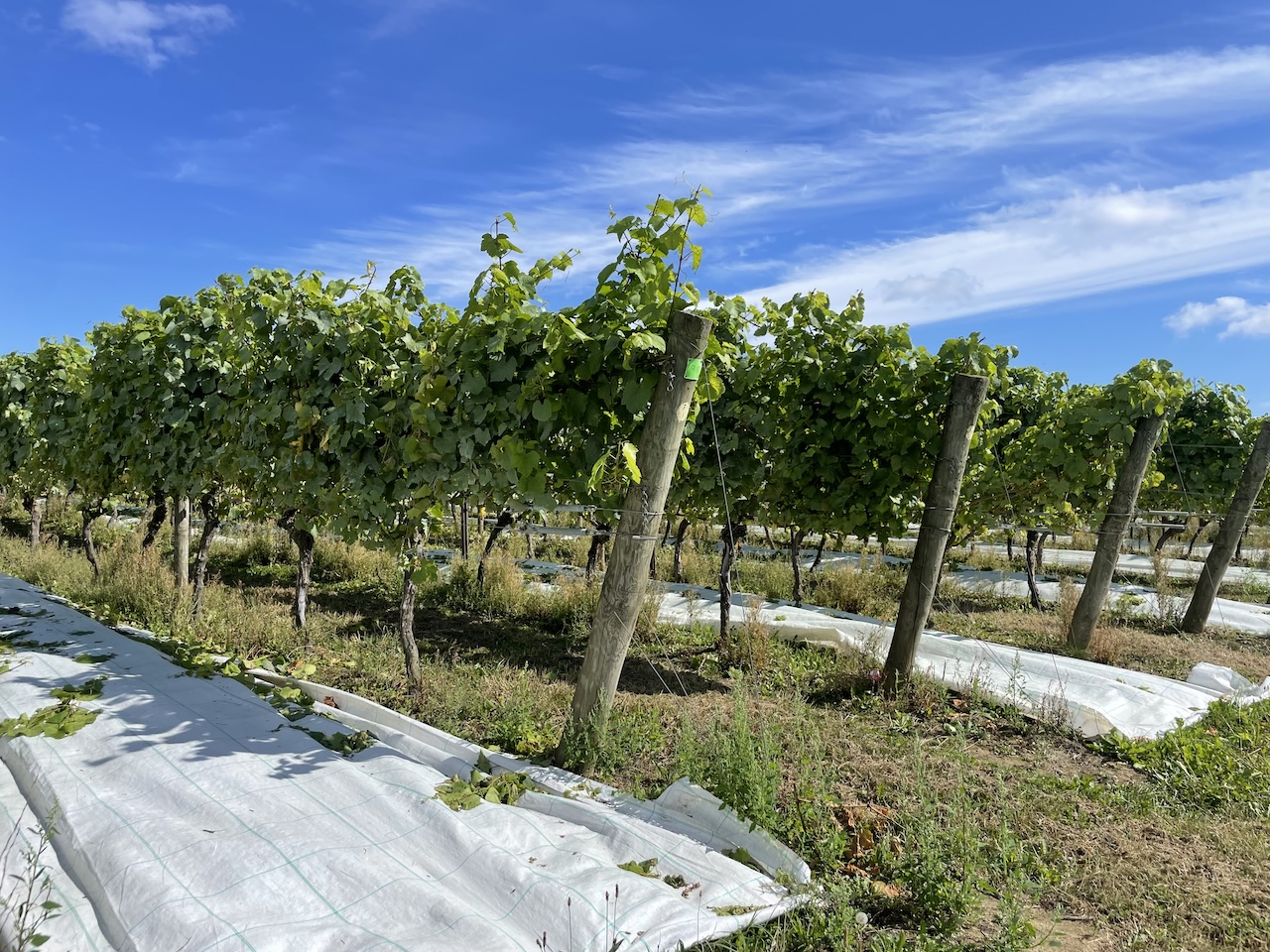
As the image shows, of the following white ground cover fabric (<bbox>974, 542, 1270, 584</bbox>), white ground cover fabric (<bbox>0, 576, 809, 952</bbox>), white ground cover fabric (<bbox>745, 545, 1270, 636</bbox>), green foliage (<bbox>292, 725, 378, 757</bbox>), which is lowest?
green foliage (<bbox>292, 725, 378, 757</bbox>)

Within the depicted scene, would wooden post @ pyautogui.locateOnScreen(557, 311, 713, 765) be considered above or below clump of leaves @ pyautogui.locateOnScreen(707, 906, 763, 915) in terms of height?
above

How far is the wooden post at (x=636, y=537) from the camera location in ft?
11.6

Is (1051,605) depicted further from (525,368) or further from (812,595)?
(525,368)

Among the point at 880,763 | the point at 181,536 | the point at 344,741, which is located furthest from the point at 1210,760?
the point at 181,536

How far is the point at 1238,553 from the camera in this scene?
554 inches

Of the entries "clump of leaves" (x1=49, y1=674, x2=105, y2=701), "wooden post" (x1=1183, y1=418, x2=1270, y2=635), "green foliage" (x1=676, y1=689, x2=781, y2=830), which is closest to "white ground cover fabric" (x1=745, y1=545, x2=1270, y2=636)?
"wooden post" (x1=1183, y1=418, x2=1270, y2=635)

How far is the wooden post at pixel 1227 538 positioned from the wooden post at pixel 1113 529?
1.85 m

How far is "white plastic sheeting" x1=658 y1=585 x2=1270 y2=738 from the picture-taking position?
4699mm

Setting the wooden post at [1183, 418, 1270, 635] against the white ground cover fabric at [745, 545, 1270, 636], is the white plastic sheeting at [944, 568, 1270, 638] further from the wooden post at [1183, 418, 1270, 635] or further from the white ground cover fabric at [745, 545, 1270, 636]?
the wooden post at [1183, 418, 1270, 635]

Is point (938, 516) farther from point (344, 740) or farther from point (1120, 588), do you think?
point (1120, 588)

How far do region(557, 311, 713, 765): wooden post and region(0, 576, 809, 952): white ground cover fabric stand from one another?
0.32 metres

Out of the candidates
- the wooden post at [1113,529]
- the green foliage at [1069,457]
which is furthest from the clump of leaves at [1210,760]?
the green foliage at [1069,457]

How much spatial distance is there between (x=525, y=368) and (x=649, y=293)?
0.82 meters

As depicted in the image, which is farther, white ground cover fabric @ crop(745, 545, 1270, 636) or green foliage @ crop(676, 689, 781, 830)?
white ground cover fabric @ crop(745, 545, 1270, 636)
